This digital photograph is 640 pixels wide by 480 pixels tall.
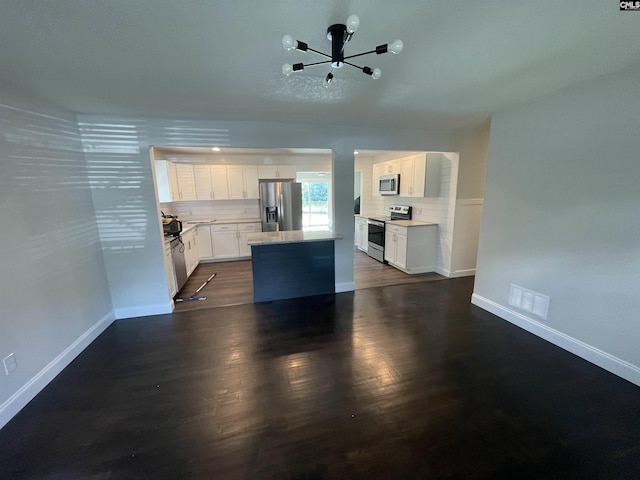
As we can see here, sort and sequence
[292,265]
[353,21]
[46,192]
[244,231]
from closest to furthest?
[353,21]
[46,192]
[292,265]
[244,231]

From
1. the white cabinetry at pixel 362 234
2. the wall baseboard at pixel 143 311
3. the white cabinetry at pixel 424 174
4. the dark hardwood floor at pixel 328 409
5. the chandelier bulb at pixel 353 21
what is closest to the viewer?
the chandelier bulb at pixel 353 21

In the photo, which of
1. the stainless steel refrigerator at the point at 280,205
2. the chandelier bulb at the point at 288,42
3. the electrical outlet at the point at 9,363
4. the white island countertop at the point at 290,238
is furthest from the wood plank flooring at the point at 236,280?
the chandelier bulb at the point at 288,42

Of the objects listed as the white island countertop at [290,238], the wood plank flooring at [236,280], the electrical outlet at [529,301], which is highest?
the white island countertop at [290,238]

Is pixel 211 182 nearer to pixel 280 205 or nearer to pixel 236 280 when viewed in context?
pixel 280 205

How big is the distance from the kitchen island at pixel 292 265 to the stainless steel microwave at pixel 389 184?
2.18 m

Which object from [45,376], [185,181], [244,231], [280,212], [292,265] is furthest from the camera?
[244,231]

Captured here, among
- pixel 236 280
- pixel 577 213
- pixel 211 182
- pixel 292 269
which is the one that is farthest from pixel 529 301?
pixel 211 182

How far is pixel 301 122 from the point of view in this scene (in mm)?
3402

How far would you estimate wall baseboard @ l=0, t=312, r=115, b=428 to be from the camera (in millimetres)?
1837

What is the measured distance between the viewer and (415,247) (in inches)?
187

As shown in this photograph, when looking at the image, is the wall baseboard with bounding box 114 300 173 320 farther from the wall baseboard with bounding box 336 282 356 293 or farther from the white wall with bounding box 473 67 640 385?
the white wall with bounding box 473 67 640 385

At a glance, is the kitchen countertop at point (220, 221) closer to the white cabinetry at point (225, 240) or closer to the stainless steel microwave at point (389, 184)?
the white cabinetry at point (225, 240)

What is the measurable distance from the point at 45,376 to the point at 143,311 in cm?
123

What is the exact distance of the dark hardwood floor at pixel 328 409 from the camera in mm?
1492
